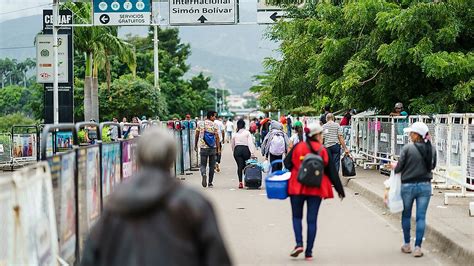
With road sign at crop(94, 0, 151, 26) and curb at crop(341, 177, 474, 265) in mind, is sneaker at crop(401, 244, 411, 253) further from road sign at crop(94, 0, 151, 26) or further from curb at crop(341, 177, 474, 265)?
road sign at crop(94, 0, 151, 26)

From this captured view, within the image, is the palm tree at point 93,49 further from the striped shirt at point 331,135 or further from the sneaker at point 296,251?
the sneaker at point 296,251

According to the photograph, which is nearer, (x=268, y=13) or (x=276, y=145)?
(x=276, y=145)

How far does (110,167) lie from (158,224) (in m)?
6.97

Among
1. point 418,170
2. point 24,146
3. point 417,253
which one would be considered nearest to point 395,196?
point 418,170

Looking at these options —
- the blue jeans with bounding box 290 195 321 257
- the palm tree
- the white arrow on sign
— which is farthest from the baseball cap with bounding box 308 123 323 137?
the palm tree

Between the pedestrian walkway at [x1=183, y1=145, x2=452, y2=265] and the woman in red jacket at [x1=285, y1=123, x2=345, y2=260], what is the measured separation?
1.18 ft

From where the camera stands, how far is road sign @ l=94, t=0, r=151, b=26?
31.2 meters

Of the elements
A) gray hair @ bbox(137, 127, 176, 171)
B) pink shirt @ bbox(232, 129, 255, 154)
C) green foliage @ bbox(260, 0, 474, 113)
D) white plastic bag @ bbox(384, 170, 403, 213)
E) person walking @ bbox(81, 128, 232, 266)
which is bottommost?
white plastic bag @ bbox(384, 170, 403, 213)

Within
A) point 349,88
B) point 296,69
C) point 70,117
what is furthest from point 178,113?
point 349,88

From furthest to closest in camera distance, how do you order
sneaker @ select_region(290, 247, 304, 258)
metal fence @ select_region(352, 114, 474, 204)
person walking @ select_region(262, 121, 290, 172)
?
person walking @ select_region(262, 121, 290, 172) → metal fence @ select_region(352, 114, 474, 204) → sneaker @ select_region(290, 247, 304, 258)

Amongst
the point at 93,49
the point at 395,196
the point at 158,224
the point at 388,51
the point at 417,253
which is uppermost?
the point at 93,49

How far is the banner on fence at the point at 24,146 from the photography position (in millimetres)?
30734

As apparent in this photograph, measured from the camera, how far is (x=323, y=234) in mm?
13180

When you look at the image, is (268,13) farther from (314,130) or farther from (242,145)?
(314,130)
